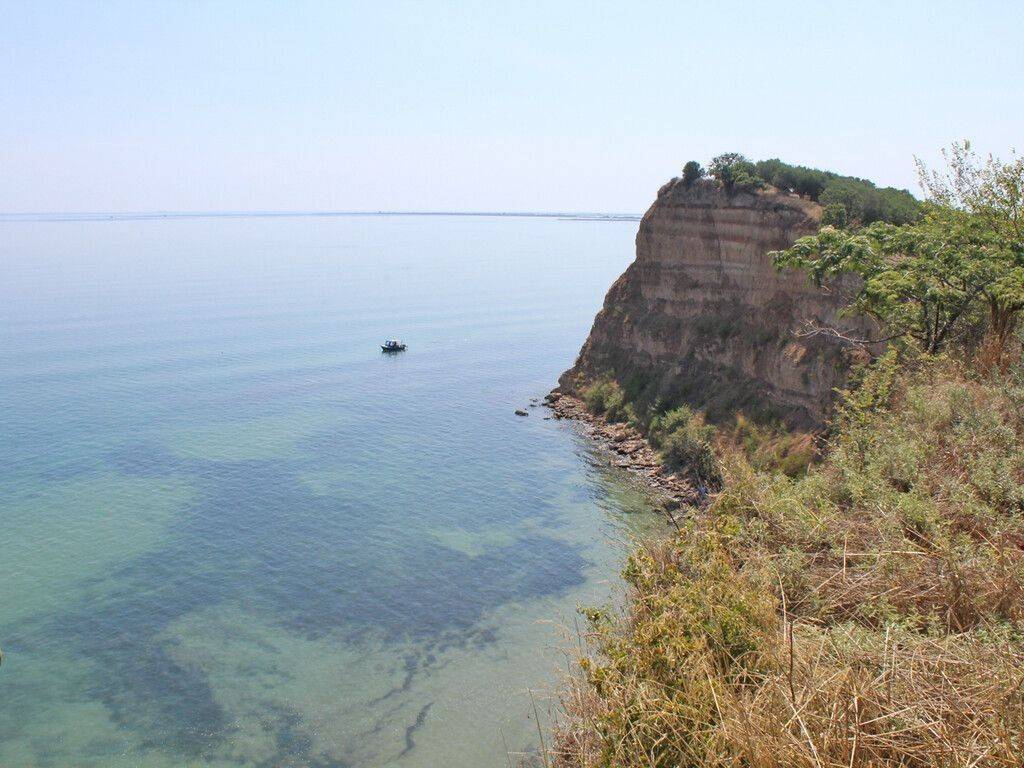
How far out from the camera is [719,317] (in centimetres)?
5631

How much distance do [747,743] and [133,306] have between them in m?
122

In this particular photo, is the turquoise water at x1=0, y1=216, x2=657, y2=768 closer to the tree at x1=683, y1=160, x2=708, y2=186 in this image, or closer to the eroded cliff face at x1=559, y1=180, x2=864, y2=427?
the eroded cliff face at x1=559, y1=180, x2=864, y2=427

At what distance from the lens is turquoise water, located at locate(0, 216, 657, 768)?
24.7 meters

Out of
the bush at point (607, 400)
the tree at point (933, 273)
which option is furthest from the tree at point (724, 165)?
the tree at point (933, 273)

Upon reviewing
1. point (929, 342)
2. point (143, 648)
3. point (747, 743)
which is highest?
point (929, 342)

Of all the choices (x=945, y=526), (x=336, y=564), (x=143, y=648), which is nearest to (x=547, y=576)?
(x=336, y=564)

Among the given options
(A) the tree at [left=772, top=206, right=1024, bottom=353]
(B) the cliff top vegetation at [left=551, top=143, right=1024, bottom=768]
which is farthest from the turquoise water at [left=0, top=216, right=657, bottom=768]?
(A) the tree at [left=772, top=206, right=1024, bottom=353]

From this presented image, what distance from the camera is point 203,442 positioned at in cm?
5419

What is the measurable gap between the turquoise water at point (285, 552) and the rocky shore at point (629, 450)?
1861 millimetres

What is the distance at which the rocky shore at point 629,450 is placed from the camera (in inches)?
1786

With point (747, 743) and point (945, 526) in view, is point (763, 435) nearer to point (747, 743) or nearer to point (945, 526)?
point (945, 526)

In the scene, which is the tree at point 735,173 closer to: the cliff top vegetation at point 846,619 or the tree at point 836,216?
the tree at point 836,216

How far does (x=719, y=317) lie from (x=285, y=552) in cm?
3531

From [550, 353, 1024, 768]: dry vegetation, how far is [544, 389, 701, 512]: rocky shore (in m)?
22.6
